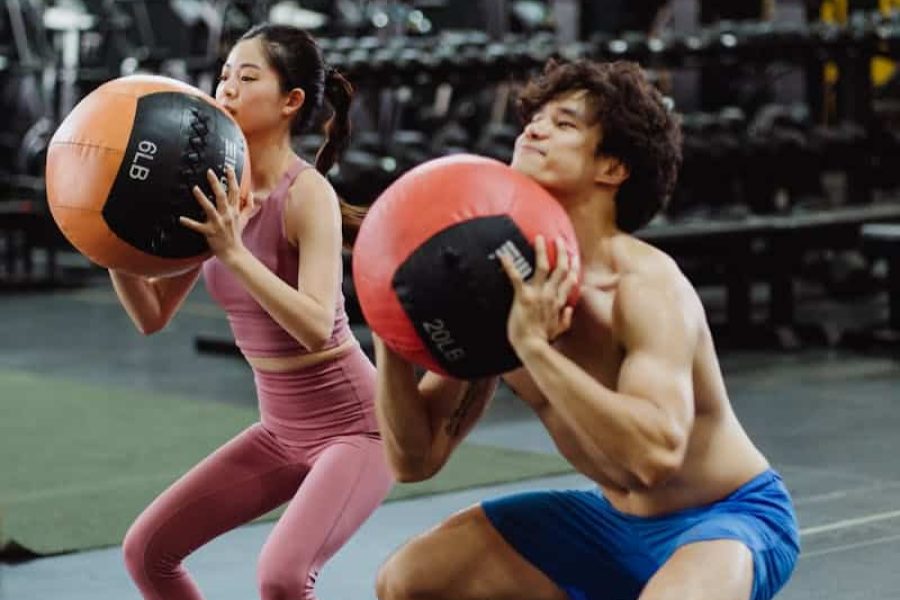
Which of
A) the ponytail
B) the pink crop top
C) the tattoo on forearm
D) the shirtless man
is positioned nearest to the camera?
the shirtless man

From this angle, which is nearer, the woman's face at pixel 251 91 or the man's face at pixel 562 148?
the man's face at pixel 562 148

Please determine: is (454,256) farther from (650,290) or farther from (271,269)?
(271,269)

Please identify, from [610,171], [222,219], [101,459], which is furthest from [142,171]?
[101,459]

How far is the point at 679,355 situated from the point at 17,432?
4.09m

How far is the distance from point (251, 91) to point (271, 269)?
1.04ft

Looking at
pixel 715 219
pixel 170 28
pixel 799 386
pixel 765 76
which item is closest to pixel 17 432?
pixel 799 386

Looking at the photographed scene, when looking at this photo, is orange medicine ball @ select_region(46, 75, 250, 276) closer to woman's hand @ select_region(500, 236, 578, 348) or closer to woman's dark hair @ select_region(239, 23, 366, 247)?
woman's dark hair @ select_region(239, 23, 366, 247)

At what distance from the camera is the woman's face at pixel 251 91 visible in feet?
10.0

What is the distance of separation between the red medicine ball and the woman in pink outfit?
45 cm

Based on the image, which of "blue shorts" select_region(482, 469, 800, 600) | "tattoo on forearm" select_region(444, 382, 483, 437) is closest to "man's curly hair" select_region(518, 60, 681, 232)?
"tattoo on forearm" select_region(444, 382, 483, 437)

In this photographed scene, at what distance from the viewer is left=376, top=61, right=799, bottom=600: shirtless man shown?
2.38 metres

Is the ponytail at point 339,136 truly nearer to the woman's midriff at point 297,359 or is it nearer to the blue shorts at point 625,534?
the woman's midriff at point 297,359

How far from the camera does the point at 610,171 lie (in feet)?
8.37

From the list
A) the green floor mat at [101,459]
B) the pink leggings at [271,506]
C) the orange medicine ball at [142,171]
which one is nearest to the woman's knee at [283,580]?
the pink leggings at [271,506]
